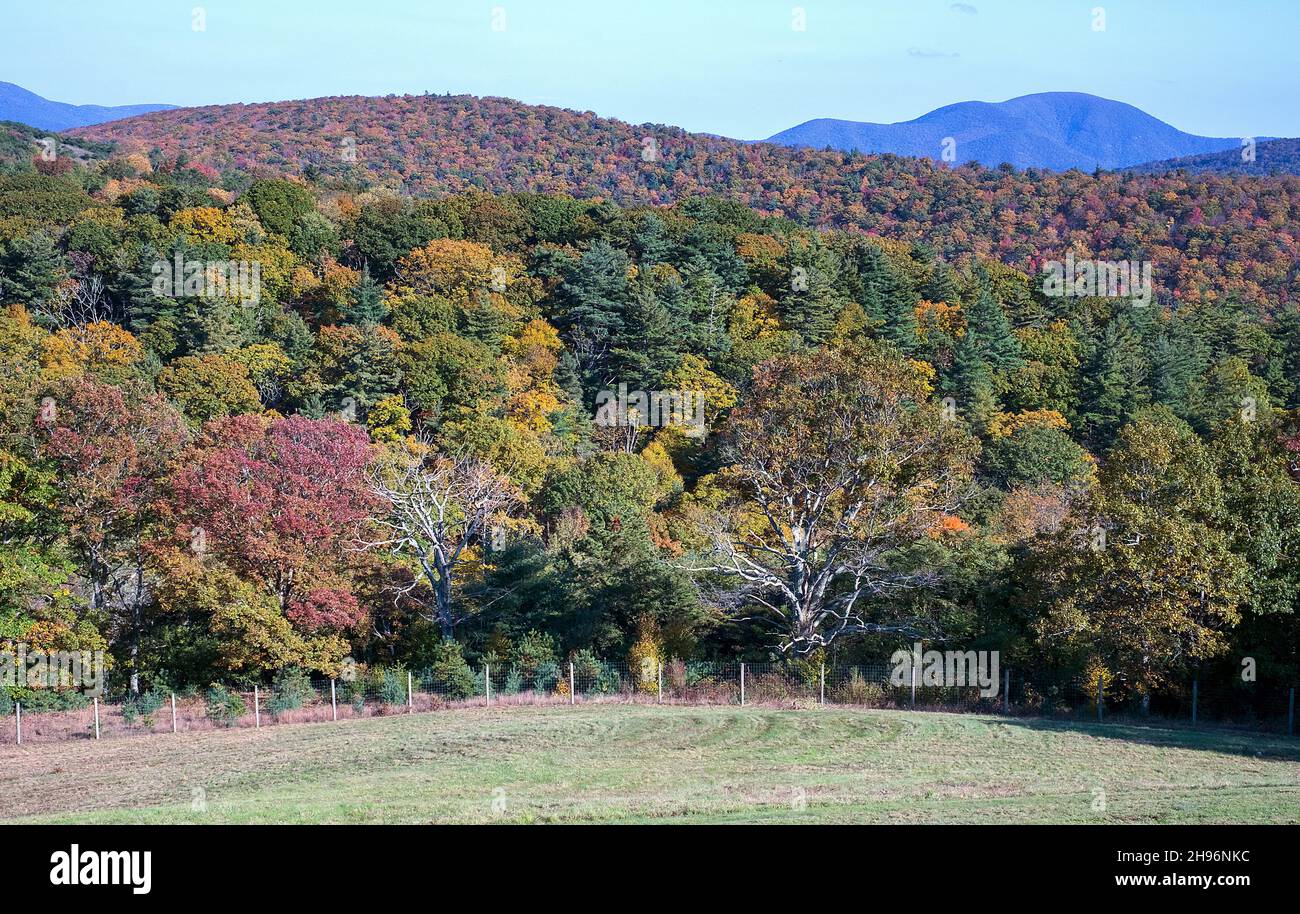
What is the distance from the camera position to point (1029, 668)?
98.4 feet

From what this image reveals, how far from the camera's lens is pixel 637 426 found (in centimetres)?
7075

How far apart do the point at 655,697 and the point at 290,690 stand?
31.3ft

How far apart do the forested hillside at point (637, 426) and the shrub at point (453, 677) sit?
0.77 feet

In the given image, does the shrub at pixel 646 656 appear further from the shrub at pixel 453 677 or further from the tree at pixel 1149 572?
the tree at pixel 1149 572

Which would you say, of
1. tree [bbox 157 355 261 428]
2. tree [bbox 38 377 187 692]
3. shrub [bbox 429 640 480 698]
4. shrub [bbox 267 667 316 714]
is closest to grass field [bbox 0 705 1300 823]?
shrub [bbox 429 640 480 698]

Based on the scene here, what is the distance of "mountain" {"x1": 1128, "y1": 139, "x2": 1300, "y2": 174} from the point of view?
172613mm

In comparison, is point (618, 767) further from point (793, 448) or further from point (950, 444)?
point (950, 444)

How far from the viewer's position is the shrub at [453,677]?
101ft

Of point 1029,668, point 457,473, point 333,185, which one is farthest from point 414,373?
point 333,185

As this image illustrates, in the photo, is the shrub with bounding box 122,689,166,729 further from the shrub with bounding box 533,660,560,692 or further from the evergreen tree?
the evergreen tree

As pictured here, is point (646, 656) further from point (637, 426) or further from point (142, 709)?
point (637, 426)

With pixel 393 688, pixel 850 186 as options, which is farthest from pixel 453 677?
pixel 850 186

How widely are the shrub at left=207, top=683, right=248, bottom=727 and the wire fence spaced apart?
3 centimetres

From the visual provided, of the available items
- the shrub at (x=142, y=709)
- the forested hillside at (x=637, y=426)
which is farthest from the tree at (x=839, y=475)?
the shrub at (x=142, y=709)
